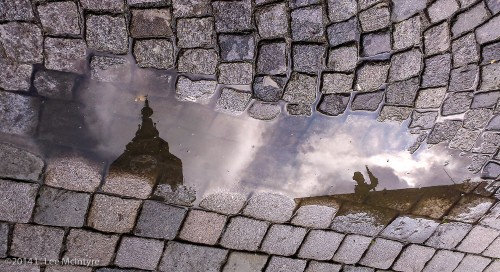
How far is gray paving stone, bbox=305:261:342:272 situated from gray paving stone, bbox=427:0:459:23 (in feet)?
6.51

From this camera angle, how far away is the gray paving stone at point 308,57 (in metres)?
2.83

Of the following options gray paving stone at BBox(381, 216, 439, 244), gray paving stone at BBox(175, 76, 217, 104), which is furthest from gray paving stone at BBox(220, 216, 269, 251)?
gray paving stone at BBox(381, 216, 439, 244)

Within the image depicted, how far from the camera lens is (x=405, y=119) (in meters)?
3.21

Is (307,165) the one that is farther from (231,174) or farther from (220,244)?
Answer: (220,244)

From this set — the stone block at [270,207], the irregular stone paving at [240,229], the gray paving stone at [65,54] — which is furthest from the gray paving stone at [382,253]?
the gray paving stone at [65,54]

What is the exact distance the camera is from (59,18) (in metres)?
2.52

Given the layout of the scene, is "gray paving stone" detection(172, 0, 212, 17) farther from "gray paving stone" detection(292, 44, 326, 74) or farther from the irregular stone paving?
the irregular stone paving

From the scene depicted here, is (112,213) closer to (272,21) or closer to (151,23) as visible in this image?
(151,23)

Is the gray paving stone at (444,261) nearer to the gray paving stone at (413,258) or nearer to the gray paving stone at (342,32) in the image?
the gray paving stone at (413,258)

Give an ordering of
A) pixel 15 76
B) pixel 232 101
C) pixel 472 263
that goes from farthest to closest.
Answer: pixel 472 263 < pixel 232 101 < pixel 15 76

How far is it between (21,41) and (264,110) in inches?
60.9

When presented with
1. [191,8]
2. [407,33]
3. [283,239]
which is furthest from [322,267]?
[191,8]

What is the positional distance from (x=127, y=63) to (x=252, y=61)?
0.78m

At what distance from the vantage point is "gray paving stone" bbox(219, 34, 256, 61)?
2727mm
